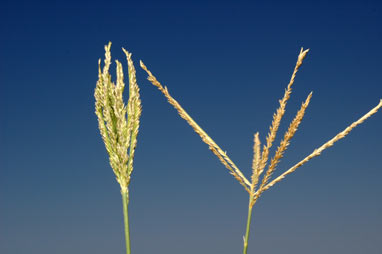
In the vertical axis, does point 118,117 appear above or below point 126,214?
above

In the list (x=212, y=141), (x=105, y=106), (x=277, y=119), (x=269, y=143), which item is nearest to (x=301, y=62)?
(x=277, y=119)

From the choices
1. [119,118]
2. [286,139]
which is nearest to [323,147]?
[286,139]

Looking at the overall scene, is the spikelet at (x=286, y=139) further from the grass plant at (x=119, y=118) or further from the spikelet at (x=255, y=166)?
the grass plant at (x=119, y=118)

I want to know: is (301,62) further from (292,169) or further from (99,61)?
(99,61)

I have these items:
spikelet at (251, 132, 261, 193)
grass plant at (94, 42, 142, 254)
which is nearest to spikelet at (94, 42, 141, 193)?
grass plant at (94, 42, 142, 254)

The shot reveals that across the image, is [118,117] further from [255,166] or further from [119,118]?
[255,166]

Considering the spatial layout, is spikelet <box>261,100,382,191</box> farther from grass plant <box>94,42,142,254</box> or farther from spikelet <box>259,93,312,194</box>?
grass plant <box>94,42,142,254</box>

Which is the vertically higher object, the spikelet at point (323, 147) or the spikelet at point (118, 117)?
the spikelet at point (118, 117)

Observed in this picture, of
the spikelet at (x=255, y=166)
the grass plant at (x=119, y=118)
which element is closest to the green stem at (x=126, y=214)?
the grass plant at (x=119, y=118)
